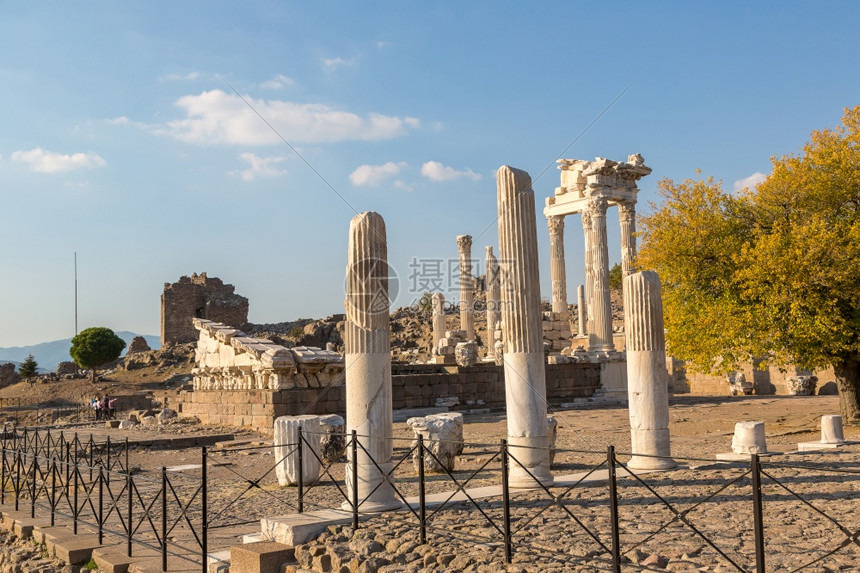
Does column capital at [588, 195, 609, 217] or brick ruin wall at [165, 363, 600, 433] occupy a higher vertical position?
column capital at [588, 195, 609, 217]

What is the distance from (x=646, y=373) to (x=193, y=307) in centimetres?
5757

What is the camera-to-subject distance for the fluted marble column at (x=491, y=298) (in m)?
35.2

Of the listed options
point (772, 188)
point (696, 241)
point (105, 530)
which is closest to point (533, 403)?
point (105, 530)

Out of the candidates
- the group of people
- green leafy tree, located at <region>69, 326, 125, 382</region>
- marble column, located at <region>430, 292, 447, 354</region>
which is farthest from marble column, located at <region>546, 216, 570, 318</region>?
green leafy tree, located at <region>69, 326, 125, 382</region>

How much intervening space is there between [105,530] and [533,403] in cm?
556

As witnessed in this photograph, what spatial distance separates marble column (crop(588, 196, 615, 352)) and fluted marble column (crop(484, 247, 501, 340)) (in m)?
5.09

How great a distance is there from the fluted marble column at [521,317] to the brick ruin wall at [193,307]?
54712mm

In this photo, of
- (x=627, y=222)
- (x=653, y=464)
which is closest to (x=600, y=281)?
(x=627, y=222)

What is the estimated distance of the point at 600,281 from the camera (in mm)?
30422

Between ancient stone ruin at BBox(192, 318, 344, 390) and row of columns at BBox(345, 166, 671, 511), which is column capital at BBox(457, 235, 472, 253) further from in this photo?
row of columns at BBox(345, 166, 671, 511)

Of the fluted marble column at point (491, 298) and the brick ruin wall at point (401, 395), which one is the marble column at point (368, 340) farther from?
the fluted marble column at point (491, 298)

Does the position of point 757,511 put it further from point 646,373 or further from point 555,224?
point 555,224

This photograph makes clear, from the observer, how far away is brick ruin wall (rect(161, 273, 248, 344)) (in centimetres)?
6356

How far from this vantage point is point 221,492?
38.4ft
